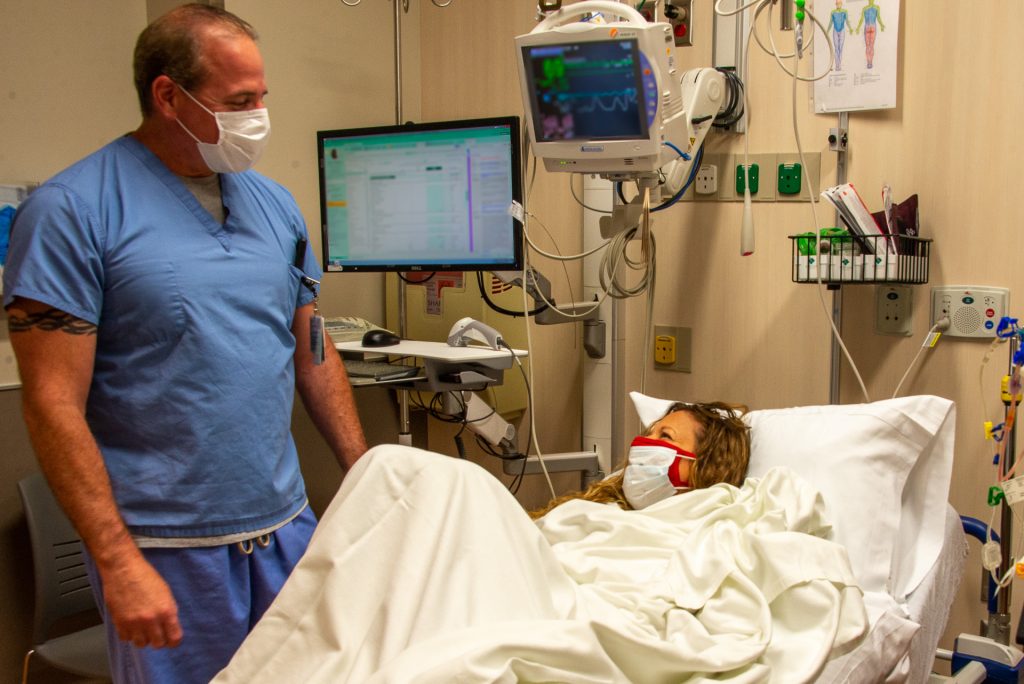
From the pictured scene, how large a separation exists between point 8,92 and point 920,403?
2.27 metres

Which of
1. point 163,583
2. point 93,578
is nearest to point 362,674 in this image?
point 163,583

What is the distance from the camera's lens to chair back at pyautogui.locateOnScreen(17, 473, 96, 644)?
219 cm

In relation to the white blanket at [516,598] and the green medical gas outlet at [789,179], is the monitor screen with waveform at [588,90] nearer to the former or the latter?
the green medical gas outlet at [789,179]

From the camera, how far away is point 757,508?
5.86 feet

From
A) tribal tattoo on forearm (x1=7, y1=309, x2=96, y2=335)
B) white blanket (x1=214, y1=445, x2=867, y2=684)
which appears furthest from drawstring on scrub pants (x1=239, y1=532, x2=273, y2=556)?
tribal tattoo on forearm (x1=7, y1=309, x2=96, y2=335)

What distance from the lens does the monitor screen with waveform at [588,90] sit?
77.5 inches

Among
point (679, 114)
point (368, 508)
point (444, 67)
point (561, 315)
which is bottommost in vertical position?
point (368, 508)

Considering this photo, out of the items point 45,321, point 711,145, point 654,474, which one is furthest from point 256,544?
point 711,145

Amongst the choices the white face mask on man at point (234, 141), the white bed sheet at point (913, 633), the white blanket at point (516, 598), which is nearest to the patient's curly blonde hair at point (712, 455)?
the white blanket at point (516, 598)

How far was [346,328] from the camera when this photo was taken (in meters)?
2.70

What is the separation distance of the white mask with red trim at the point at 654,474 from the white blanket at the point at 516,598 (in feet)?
0.64

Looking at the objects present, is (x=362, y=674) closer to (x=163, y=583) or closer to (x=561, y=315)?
(x=163, y=583)

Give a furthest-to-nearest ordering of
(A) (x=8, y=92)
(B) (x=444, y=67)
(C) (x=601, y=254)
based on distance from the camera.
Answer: (B) (x=444, y=67)
(C) (x=601, y=254)
(A) (x=8, y=92)

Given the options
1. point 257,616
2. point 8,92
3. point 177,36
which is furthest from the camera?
point 8,92
